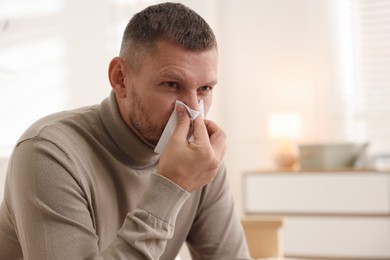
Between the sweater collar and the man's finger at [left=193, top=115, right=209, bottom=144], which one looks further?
the sweater collar

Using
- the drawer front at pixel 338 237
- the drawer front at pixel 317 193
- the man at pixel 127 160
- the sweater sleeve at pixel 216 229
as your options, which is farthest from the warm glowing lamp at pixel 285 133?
the man at pixel 127 160

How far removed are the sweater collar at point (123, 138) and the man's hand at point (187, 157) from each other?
0.50 ft

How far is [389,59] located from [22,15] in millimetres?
3238

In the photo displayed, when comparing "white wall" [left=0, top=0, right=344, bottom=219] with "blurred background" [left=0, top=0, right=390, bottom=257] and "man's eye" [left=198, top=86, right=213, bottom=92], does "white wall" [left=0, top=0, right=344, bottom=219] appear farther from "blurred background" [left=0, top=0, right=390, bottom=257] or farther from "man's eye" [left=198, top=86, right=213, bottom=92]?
"man's eye" [left=198, top=86, right=213, bottom=92]

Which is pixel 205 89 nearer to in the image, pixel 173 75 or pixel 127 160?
pixel 173 75

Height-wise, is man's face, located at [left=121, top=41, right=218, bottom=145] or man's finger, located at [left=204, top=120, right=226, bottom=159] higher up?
man's face, located at [left=121, top=41, right=218, bottom=145]

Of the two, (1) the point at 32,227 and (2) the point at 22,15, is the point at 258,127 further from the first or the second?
(1) the point at 32,227

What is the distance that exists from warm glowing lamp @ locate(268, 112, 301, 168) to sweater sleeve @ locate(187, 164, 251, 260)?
2737mm

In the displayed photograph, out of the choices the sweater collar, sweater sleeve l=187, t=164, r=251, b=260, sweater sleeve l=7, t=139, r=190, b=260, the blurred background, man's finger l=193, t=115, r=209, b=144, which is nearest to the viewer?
sweater sleeve l=7, t=139, r=190, b=260

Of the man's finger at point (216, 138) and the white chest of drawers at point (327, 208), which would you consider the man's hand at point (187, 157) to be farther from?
the white chest of drawers at point (327, 208)

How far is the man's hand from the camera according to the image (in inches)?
44.7

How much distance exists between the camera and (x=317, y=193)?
13.0 ft

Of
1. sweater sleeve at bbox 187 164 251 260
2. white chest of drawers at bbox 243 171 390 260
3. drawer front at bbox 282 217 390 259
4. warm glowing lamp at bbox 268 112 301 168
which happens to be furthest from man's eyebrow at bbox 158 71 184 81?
warm glowing lamp at bbox 268 112 301 168

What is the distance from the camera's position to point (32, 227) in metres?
1.06
